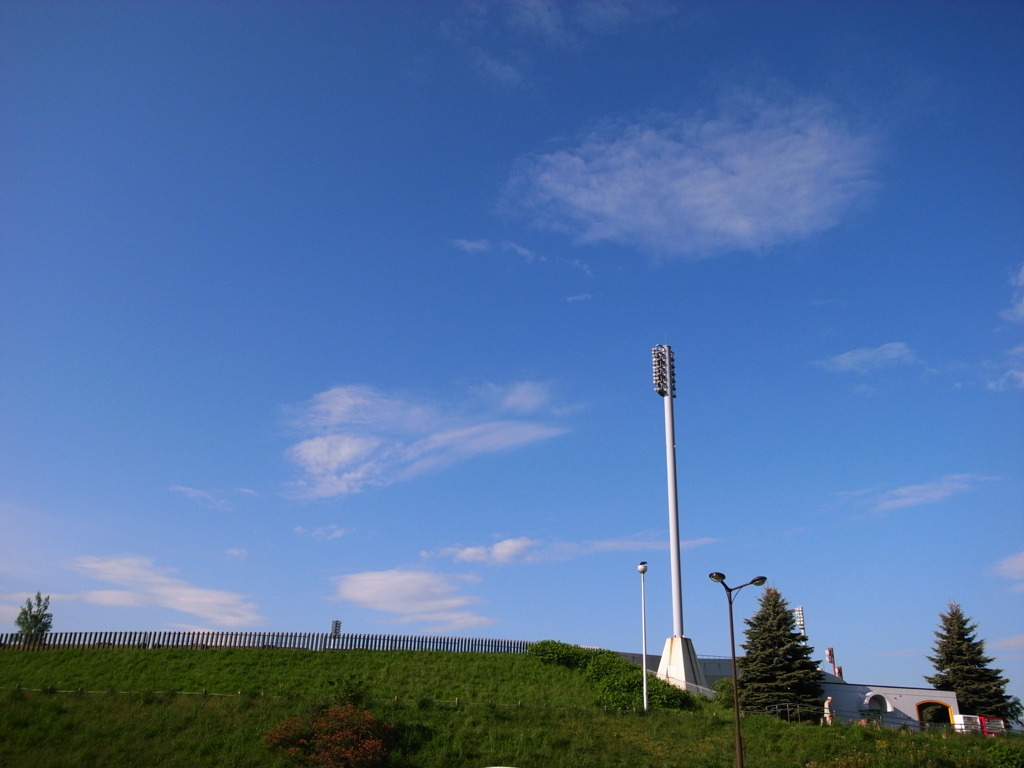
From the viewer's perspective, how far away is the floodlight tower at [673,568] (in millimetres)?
42562

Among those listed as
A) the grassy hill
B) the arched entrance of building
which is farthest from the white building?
the grassy hill

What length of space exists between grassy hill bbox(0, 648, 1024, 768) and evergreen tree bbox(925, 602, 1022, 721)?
22230mm

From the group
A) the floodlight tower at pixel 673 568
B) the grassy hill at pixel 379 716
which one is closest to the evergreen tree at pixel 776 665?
the floodlight tower at pixel 673 568

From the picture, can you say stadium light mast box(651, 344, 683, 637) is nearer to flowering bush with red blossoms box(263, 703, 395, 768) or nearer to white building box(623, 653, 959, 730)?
white building box(623, 653, 959, 730)

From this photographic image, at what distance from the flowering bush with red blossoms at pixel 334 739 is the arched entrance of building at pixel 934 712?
129ft

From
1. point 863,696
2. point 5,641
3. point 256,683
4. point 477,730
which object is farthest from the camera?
point 863,696

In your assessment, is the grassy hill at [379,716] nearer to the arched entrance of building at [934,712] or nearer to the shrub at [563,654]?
the shrub at [563,654]

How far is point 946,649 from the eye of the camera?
5391cm

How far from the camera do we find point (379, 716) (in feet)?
96.4

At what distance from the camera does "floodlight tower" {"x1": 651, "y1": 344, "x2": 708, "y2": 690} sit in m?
42.6

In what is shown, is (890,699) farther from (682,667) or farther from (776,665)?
(682,667)

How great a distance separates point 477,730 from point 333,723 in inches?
245

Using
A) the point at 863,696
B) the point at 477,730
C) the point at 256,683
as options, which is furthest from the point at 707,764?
the point at 863,696

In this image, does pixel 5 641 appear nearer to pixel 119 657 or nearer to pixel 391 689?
pixel 119 657
